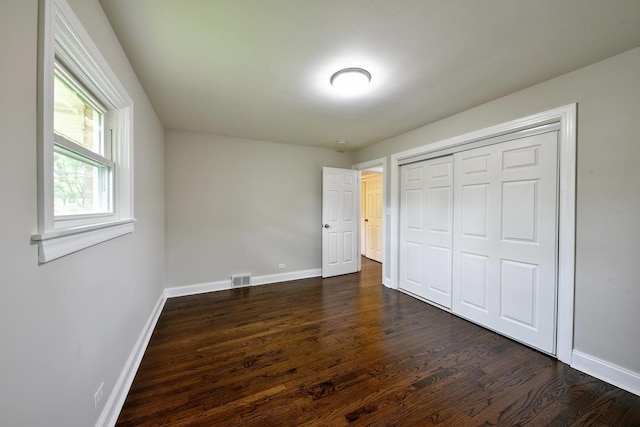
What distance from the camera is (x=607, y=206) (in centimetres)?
186

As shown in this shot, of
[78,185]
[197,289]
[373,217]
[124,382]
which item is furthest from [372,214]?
[78,185]

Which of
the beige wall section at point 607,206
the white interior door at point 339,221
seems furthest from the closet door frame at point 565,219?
the white interior door at point 339,221

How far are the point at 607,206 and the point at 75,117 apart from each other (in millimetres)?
3634

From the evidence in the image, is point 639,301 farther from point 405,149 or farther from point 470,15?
point 405,149

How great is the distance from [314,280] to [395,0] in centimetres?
387

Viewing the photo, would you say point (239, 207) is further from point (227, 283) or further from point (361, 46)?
point (361, 46)

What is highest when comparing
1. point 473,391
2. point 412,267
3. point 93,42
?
point 93,42

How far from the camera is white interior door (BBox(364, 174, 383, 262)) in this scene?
615 centimetres

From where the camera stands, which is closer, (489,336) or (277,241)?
(489,336)

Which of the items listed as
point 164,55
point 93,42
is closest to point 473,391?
point 93,42

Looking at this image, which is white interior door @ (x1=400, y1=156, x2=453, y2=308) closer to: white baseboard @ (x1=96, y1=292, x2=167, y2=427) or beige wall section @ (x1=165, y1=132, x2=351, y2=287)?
beige wall section @ (x1=165, y1=132, x2=351, y2=287)

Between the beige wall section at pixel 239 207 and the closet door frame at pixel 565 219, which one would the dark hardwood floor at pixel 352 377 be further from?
the beige wall section at pixel 239 207

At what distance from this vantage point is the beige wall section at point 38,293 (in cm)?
73

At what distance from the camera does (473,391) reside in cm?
175
